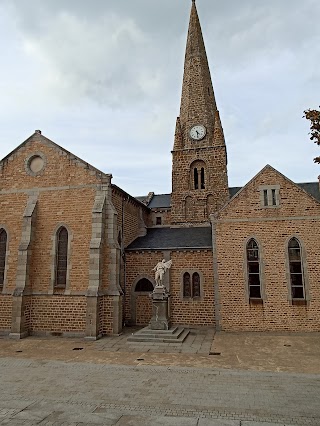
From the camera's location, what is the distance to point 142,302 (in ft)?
61.1

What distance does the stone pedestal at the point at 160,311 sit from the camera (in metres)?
15.1

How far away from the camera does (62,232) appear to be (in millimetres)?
17547

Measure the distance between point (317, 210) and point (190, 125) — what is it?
14.0 metres

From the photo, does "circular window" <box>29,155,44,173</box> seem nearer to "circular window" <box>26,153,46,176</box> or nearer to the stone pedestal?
"circular window" <box>26,153,46,176</box>

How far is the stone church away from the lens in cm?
1606

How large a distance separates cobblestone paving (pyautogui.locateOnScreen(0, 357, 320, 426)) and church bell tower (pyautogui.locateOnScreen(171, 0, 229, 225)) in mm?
16306

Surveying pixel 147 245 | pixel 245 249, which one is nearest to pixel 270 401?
pixel 245 249

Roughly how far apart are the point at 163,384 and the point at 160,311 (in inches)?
262

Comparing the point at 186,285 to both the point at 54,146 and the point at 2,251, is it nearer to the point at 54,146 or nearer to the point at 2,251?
the point at 2,251

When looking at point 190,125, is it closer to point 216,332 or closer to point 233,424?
point 216,332

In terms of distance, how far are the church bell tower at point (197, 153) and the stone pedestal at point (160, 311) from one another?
10213 mm

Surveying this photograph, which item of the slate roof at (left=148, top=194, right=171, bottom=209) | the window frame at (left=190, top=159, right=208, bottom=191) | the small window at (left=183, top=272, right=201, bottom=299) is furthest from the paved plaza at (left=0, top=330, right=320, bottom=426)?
the slate roof at (left=148, top=194, right=171, bottom=209)

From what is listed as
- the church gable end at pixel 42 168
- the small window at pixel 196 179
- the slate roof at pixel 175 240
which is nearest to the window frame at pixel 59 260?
the church gable end at pixel 42 168

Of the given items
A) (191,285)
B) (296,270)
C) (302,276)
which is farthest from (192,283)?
(302,276)
